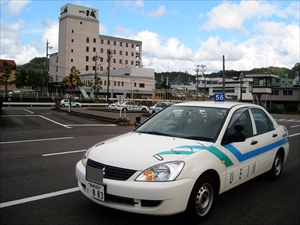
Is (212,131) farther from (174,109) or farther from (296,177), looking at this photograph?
(296,177)

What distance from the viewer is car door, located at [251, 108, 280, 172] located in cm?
527

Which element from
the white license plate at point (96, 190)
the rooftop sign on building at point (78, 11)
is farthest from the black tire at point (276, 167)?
the rooftop sign on building at point (78, 11)

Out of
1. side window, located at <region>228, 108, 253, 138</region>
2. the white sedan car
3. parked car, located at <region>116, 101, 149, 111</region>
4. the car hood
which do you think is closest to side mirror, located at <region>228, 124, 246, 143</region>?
the white sedan car

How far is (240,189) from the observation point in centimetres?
545

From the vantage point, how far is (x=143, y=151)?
3803 millimetres

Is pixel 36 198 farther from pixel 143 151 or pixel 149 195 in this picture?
pixel 149 195

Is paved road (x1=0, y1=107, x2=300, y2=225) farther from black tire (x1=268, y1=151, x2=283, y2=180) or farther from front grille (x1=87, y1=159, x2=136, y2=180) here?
front grille (x1=87, y1=159, x2=136, y2=180)

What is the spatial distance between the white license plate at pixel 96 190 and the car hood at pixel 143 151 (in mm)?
301

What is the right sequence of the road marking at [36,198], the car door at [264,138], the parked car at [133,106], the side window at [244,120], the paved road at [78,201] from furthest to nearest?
the parked car at [133,106], the car door at [264,138], the side window at [244,120], the road marking at [36,198], the paved road at [78,201]

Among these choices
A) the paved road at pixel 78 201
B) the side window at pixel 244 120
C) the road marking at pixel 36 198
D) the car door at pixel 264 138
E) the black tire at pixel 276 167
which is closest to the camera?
the paved road at pixel 78 201

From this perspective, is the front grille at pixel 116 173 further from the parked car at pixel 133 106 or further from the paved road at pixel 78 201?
the parked car at pixel 133 106

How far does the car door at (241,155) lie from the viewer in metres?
4.38

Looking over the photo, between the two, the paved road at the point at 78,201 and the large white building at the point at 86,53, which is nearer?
the paved road at the point at 78,201

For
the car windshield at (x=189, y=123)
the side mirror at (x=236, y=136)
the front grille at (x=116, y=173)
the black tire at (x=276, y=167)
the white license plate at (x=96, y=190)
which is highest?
the car windshield at (x=189, y=123)
